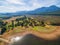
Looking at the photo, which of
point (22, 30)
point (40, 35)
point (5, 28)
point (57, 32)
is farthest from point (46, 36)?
point (5, 28)

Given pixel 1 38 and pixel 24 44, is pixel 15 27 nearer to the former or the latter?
pixel 1 38

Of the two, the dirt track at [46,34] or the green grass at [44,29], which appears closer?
the dirt track at [46,34]

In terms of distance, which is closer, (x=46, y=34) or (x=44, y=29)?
(x=46, y=34)

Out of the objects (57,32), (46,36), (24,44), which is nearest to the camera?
(24,44)

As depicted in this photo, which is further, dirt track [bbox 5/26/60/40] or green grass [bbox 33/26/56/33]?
green grass [bbox 33/26/56/33]

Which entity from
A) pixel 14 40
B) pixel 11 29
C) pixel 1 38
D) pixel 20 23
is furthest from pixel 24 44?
pixel 20 23

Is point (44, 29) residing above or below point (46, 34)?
above

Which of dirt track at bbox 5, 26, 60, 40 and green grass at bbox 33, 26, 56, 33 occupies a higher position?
green grass at bbox 33, 26, 56, 33

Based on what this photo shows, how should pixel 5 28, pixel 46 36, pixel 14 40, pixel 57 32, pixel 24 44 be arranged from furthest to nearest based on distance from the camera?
1. pixel 5 28
2. pixel 57 32
3. pixel 46 36
4. pixel 14 40
5. pixel 24 44

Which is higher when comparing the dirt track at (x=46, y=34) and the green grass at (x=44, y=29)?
the green grass at (x=44, y=29)

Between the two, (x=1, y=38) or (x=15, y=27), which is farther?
(x=15, y=27)
